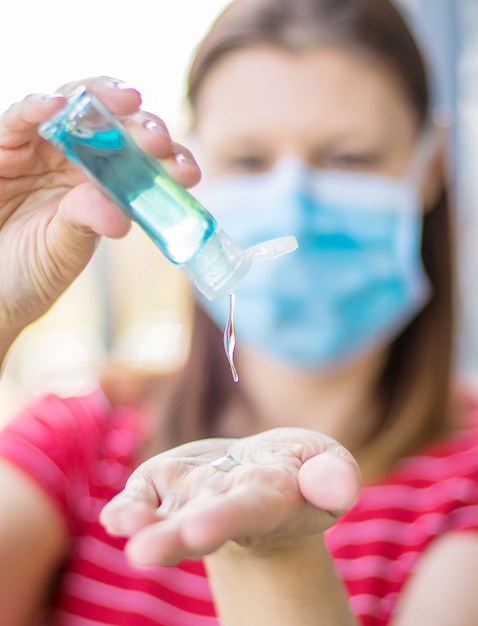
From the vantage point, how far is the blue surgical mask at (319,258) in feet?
3.45

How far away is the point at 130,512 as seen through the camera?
39 centimetres

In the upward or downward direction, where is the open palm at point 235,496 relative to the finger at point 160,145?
downward

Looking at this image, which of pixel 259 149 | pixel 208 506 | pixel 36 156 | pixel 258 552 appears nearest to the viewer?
pixel 208 506

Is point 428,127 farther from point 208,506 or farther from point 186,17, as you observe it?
point 208,506

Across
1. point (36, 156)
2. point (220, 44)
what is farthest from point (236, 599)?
point (220, 44)

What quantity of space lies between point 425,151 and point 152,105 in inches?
16.7

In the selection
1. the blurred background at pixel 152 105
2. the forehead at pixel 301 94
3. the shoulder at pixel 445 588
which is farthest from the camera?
the blurred background at pixel 152 105

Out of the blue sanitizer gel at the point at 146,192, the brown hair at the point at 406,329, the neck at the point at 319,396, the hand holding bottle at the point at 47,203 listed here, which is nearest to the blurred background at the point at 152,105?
the brown hair at the point at 406,329

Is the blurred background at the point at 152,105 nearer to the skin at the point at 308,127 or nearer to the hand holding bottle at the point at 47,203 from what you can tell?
the skin at the point at 308,127

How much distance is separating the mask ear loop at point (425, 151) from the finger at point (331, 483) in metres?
0.76

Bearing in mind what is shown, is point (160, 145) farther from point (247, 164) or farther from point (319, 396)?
point (319, 396)

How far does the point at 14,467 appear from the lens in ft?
3.17

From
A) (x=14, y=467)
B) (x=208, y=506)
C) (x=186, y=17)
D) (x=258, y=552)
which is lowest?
(x=14, y=467)

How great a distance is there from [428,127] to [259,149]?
0.96ft
